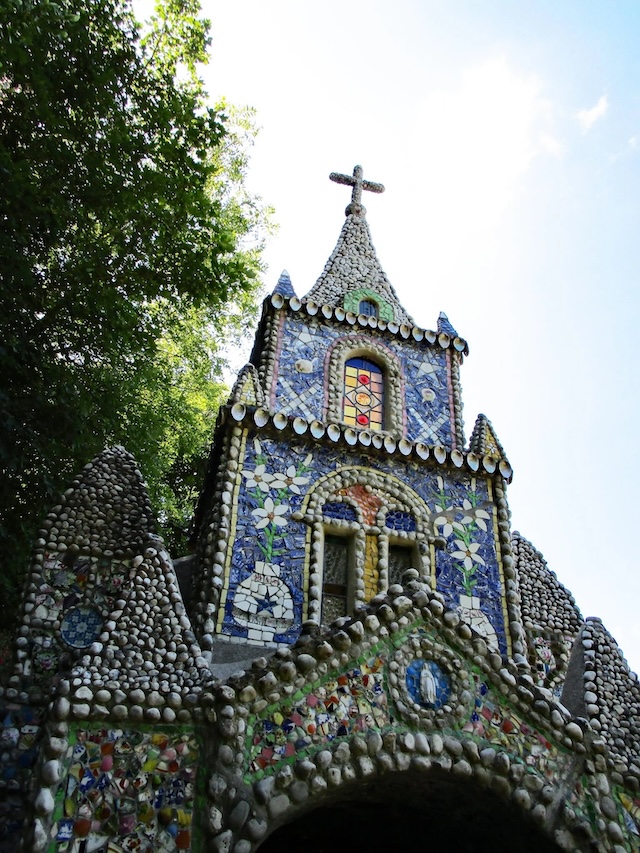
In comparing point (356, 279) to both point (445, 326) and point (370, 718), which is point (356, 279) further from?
point (370, 718)

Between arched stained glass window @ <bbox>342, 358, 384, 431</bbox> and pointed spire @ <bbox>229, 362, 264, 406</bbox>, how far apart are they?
4.63 ft

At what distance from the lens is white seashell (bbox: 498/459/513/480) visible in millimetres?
11555

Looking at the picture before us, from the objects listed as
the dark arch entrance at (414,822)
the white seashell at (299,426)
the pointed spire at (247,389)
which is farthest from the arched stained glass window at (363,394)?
the dark arch entrance at (414,822)

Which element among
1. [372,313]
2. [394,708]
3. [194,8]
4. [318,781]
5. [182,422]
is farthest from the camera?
[182,422]

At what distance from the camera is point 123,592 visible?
319 inches

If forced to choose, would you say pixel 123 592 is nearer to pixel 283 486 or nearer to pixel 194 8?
pixel 283 486

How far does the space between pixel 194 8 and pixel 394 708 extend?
498 inches

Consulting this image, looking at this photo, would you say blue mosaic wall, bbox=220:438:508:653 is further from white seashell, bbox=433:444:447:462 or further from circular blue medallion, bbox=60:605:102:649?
circular blue medallion, bbox=60:605:102:649

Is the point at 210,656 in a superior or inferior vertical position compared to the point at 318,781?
superior

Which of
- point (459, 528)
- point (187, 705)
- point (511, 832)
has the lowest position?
point (511, 832)

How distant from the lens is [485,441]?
38.9 feet

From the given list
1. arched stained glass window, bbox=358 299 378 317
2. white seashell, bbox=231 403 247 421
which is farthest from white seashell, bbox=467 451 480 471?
arched stained glass window, bbox=358 299 378 317

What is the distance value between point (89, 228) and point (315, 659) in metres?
8.09

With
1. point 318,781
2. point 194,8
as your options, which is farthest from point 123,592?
point 194,8
